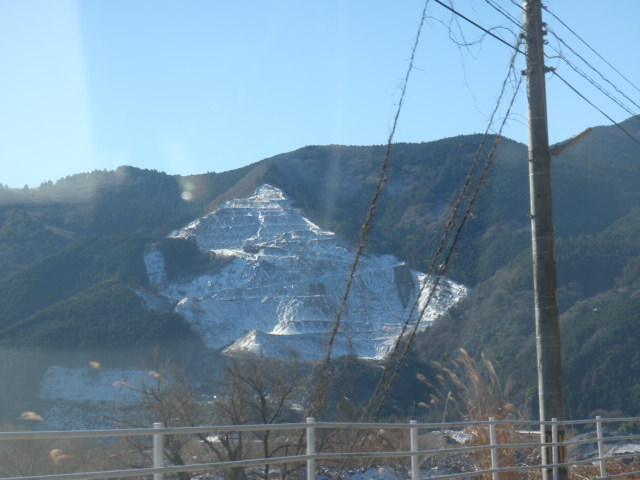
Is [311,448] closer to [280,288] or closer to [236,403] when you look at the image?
[236,403]

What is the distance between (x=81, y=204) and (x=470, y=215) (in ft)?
395

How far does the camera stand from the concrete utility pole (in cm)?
998

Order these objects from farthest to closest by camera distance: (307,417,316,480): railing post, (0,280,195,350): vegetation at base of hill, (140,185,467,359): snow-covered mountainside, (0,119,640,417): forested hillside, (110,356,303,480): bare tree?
(140,185,467,359): snow-covered mountainside, (0,280,195,350): vegetation at base of hill, (0,119,640,417): forested hillside, (110,356,303,480): bare tree, (307,417,316,480): railing post

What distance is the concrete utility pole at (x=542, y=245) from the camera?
998cm

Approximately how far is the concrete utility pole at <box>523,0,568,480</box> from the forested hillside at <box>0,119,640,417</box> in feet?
5.03

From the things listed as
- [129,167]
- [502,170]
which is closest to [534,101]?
[502,170]

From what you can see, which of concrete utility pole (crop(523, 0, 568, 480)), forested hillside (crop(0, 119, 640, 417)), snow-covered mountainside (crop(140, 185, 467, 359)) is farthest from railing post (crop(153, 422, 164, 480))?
snow-covered mountainside (crop(140, 185, 467, 359))

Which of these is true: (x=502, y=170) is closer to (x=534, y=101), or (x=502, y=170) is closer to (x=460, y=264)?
(x=460, y=264)

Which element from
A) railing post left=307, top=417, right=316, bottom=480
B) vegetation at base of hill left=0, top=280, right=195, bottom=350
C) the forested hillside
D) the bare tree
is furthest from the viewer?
vegetation at base of hill left=0, top=280, right=195, bottom=350

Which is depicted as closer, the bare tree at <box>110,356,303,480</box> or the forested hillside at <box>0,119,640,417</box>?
the bare tree at <box>110,356,303,480</box>

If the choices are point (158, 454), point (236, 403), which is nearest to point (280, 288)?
point (236, 403)

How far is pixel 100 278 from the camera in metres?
82.6

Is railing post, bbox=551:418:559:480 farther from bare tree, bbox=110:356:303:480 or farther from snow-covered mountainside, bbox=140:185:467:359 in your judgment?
snow-covered mountainside, bbox=140:185:467:359

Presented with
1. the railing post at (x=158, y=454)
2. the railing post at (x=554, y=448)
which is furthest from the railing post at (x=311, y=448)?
the railing post at (x=554, y=448)
